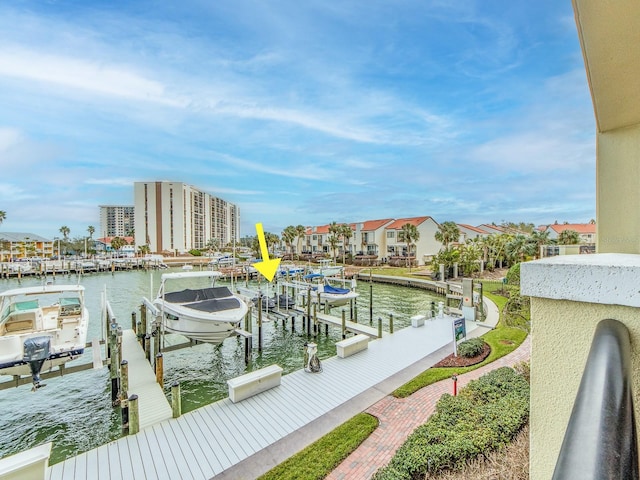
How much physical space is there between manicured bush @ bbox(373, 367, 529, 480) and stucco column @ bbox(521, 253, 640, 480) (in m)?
5.20

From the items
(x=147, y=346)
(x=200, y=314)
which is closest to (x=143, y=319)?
(x=147, y=346)

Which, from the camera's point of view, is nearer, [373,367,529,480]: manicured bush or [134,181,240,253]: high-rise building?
[373,367,529,480]: manicured bush

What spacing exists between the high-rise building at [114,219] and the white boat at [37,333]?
17054 centimetres

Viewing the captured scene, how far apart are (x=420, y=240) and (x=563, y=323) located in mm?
54373

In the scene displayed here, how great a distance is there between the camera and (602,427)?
0.67 meters

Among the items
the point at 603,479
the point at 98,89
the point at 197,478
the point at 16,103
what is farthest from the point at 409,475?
the point at 98,89

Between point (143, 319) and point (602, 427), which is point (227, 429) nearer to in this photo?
point (602, 427)

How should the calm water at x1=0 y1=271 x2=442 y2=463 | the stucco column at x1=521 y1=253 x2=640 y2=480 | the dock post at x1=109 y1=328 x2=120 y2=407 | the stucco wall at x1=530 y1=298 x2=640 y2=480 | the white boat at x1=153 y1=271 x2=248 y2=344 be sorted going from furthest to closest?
the white boat at x1=153 y1=271 x2=248 y2=344 < the dock post at x1=109 y1=328 x2=120 y2=407 < the calm water at x1=0 y1=271 x2=442 y2=463 < the stucco wall at x1=530 y1=298 x2=640 y2=480 < the stucco column at x1=521 y1=253 x2=640 y2=480

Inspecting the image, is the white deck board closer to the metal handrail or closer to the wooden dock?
the wooden dock

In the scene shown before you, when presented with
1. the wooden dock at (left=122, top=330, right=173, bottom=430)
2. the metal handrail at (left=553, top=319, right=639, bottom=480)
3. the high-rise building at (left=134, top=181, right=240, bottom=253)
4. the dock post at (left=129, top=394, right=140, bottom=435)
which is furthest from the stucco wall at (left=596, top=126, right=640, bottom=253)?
the high-rise building at (left=134, top=181, right=240, bottom=253)

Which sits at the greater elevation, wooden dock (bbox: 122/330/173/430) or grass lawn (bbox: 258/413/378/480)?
grass lawn (bbox: 258/413/378/480)

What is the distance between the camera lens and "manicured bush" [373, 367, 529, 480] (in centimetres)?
563

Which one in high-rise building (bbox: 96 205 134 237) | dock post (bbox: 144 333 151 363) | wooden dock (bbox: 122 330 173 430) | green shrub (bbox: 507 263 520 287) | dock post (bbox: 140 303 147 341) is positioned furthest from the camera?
high-rise building (bbox: 96 205 134 237)

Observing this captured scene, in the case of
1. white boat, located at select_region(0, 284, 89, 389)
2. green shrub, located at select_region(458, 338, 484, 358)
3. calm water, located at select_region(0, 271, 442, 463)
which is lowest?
calm water, located at select_region(0, 271, 442, 463)
